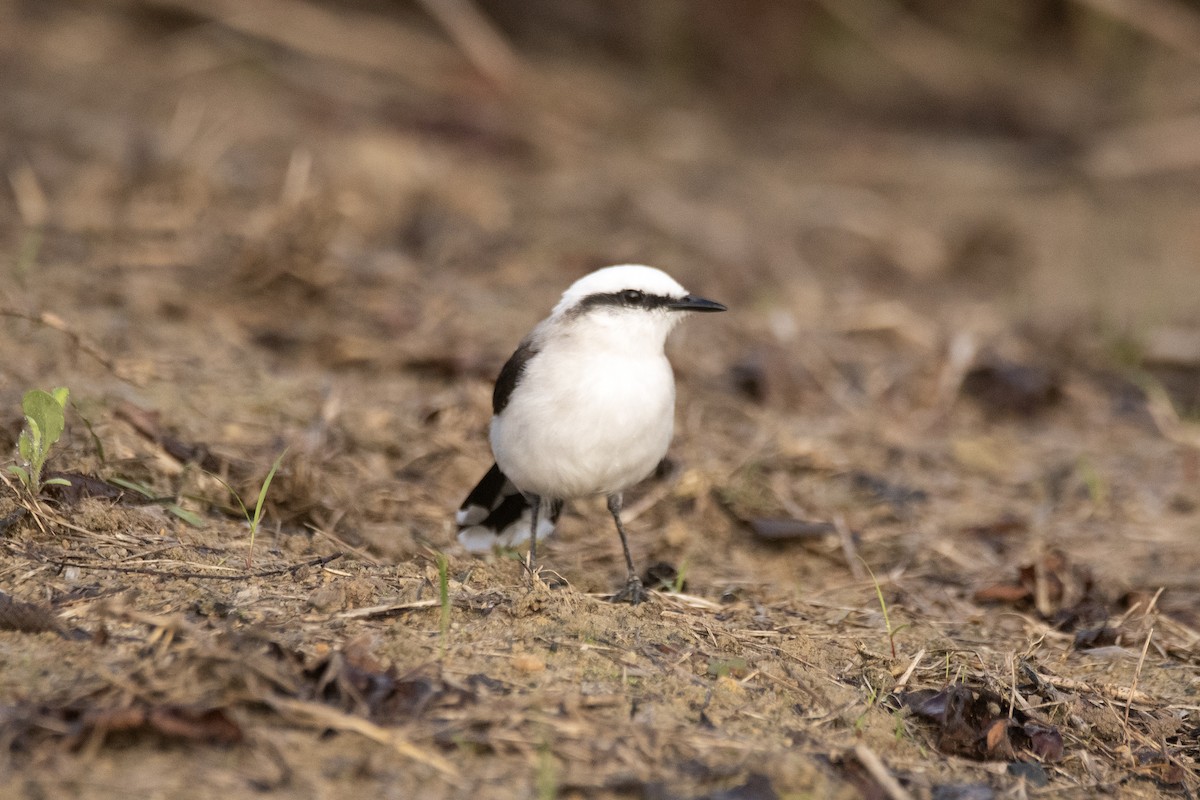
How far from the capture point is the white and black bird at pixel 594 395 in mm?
5254

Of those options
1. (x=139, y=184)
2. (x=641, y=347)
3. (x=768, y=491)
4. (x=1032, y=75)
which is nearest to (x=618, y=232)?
(x=139, y=184)

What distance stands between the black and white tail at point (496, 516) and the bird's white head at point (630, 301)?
0.80 meters

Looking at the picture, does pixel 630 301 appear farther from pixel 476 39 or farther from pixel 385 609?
pixel 476 39

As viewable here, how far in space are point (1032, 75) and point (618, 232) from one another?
6.21 m

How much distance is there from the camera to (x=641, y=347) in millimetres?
5496

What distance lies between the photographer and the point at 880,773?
3.75m

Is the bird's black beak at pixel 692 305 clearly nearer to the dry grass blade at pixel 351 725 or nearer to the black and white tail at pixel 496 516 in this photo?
the black and white tail at pixel 496 516

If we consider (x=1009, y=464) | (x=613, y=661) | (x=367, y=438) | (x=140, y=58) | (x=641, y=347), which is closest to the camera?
(x=613, y=661)

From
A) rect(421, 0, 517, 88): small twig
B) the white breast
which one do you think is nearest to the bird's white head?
the white breast

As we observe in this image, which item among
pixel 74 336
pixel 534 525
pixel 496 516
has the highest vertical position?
pixel 74 336

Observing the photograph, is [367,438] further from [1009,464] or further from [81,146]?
[81,146]

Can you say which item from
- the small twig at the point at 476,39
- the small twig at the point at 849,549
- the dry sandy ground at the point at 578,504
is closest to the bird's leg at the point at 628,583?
the dry sandy ground at the point at 578,504

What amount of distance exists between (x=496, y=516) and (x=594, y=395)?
110 cm

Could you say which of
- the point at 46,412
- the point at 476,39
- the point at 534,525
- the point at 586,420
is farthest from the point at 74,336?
the point at 476,39
